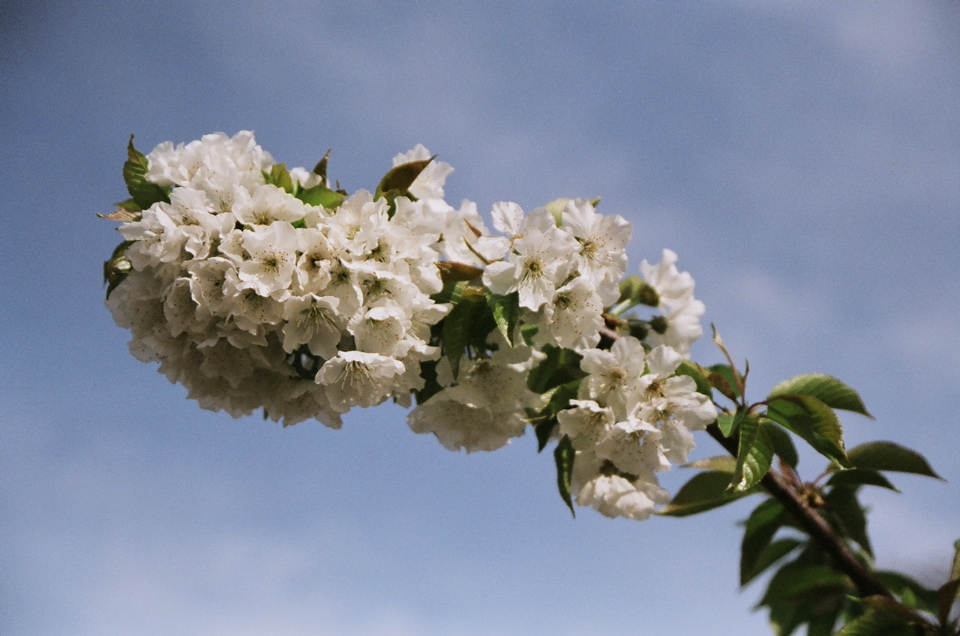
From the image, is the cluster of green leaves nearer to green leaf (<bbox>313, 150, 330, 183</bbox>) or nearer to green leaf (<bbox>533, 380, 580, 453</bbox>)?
green leaf (<bbox>533, 380, 580, 453</bbox>)

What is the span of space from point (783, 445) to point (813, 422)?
0.45 m

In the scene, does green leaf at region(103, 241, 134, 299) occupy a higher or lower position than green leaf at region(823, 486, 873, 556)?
higher

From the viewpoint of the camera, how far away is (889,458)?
106 inches

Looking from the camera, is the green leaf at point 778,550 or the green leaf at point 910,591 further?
the green leaf at point 778,550

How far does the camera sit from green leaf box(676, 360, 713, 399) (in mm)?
2320

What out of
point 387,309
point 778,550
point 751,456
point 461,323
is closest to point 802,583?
point 778,550

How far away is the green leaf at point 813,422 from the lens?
7.29 ft

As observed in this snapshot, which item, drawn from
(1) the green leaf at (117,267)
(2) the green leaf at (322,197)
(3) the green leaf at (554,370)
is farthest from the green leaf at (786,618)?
(1) the green leaf at (117,267)

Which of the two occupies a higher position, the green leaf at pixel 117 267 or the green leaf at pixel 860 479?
the green leaf at pixel 117 267

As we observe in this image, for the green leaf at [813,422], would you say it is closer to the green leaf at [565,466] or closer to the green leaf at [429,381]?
the green leaf at [565,466]

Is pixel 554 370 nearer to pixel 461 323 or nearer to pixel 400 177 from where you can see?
pixel 461 323

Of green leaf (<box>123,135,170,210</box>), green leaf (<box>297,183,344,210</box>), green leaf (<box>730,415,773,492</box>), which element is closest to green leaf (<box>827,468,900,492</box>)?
green leaf (<box>730,415,773,492</box>)

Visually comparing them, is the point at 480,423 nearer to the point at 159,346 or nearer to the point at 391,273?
the point at 391,273

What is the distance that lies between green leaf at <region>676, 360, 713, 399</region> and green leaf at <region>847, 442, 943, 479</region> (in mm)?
835
